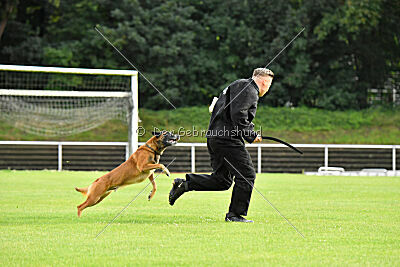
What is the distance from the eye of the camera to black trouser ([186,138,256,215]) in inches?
328

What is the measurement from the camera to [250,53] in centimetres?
2969

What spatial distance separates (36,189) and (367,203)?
6.90m

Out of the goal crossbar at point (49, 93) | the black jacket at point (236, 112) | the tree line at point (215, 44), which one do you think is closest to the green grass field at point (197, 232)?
the black jacket at point (236, 112)

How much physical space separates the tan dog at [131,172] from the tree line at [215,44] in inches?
781

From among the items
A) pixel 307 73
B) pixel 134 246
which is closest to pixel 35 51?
pixel 307 73

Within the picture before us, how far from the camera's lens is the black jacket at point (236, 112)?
8.18m

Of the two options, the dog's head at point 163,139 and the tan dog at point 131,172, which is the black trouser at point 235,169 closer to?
the dog's head at point 163,139

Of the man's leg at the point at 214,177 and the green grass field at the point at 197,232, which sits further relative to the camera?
the man's leg at the point at 214,177

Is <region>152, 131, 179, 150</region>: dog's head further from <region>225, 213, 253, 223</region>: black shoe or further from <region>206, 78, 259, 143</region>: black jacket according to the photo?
<region>225, 213, 253, 223</region>: black shoe

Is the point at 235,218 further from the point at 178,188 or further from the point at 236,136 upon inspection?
the point at 236,136

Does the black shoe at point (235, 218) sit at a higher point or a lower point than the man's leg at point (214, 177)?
lower

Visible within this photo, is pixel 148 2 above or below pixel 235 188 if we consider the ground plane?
above

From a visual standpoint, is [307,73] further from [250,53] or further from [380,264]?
[380,264]

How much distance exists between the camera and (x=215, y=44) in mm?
30781
